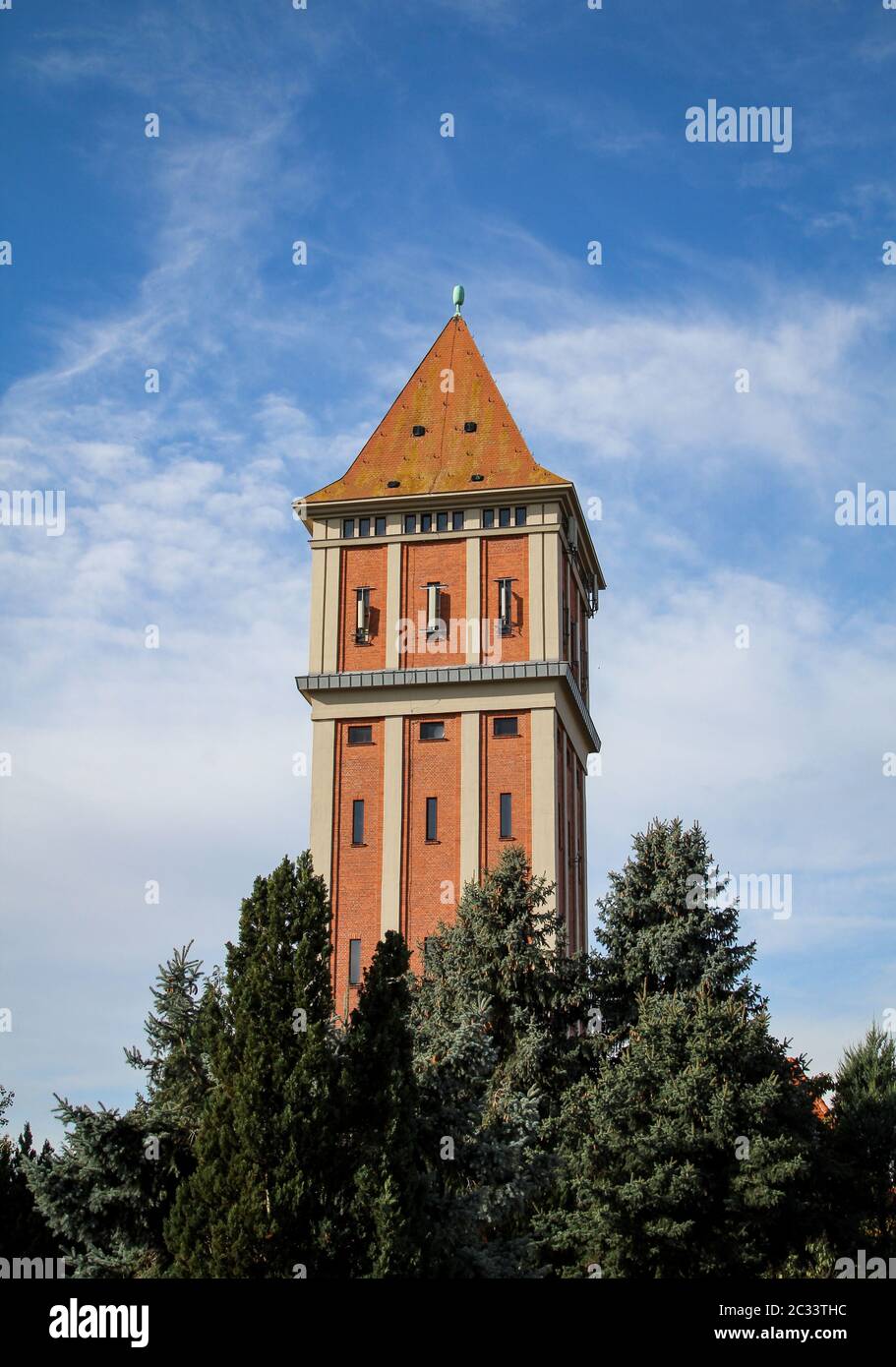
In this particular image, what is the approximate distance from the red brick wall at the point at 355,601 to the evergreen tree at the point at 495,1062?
1607 cm

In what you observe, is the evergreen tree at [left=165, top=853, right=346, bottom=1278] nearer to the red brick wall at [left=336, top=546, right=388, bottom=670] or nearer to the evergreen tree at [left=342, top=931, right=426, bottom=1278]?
the evergreen tree at [left=342, top=931, right=426, bottom=1278]

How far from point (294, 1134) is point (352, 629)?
→ 33935 mm

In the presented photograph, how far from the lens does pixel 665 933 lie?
33312 millimetres

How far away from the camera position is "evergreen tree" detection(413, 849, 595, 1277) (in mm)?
21484

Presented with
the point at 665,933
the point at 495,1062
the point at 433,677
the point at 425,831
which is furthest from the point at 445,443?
the point at 495,1062

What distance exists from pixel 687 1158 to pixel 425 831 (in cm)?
2252

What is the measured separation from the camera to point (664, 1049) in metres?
29.3

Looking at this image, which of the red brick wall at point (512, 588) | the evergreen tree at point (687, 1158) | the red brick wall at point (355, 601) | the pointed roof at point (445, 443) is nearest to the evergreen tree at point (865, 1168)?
the evergreen tree at point (687, 1158)

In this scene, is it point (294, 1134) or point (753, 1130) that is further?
point (753, 1130)

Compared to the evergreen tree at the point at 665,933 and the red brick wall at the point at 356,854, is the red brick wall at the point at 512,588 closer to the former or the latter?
the red brick wall at the point at 356,854

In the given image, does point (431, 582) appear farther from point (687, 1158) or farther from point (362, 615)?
point (687, 1158)

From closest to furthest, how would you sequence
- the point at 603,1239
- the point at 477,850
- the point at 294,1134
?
the point at 294,1134 → the point at 603,1239 → the point at 477,850

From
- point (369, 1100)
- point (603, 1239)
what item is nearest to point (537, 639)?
point (603, 1239)
